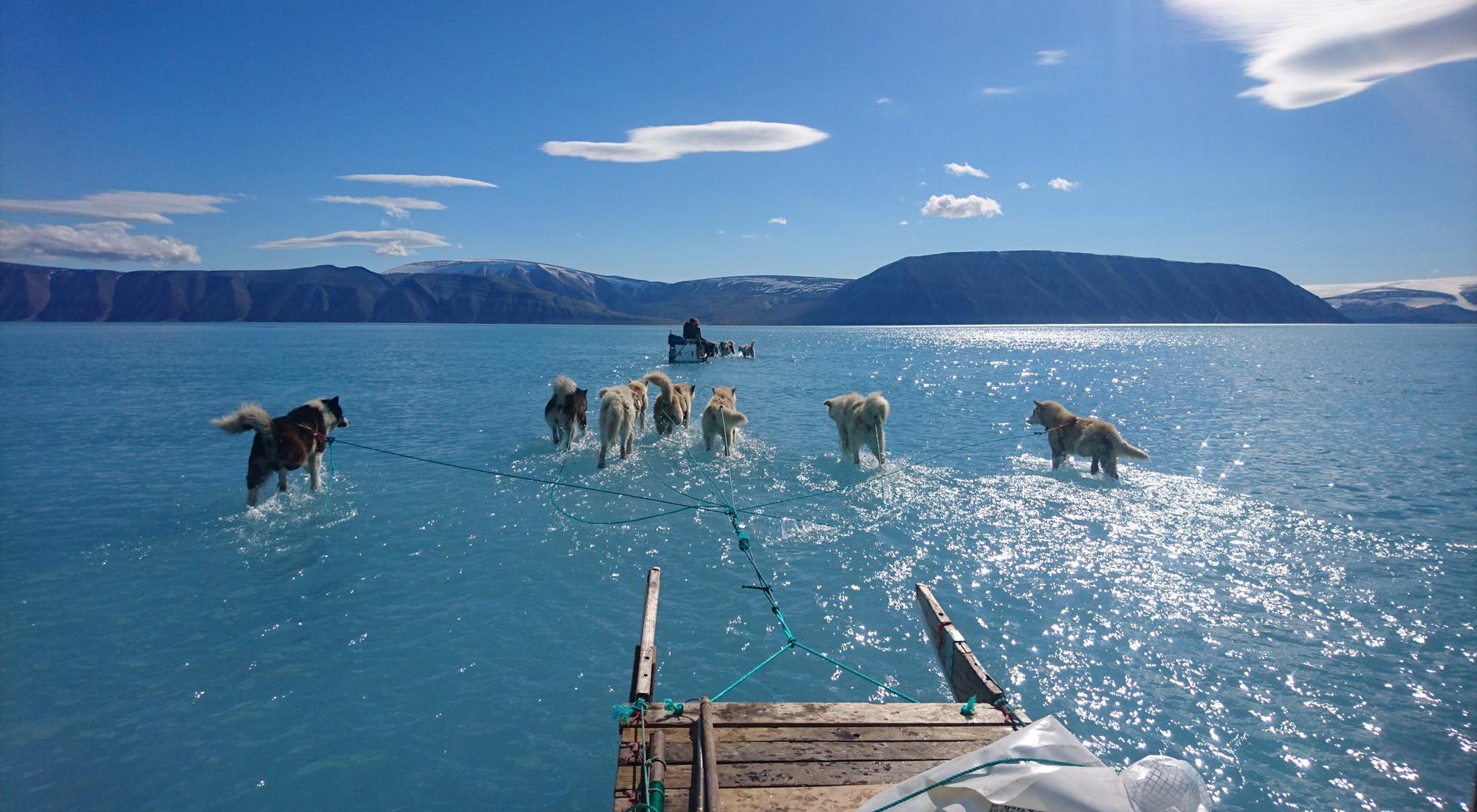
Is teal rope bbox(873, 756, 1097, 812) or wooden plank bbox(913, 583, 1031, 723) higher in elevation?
teal rope bbox(873, 756, 1097, 812)

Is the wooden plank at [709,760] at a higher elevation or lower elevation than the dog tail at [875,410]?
lower

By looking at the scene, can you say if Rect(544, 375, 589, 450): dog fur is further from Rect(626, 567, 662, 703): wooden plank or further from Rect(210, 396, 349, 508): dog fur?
Rect(626, 567, 662, 703): wooden plank

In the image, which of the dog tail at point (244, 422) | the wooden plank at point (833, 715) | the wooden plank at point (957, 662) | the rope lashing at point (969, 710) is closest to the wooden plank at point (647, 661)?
the wooden plank at point (833, 715)

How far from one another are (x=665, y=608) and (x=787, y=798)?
4.13m

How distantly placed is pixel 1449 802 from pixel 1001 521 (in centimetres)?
656

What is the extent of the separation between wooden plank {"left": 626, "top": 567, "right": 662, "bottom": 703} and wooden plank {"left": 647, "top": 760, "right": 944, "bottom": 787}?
31.0 inches

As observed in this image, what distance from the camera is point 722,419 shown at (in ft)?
53.0

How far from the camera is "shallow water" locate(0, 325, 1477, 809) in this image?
5.53 meters

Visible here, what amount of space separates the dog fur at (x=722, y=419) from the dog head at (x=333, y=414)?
8.06m

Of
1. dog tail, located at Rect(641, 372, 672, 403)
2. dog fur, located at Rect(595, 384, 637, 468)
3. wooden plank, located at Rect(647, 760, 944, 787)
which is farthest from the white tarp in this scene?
dog tail, located at Rect(641, 372, 672, 403)

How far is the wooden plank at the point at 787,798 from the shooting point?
4035 millimetres

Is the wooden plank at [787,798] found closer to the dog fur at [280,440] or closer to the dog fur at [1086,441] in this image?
the dog fur at [280,440]

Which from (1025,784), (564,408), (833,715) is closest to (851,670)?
(833,715)

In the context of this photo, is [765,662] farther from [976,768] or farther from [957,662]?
[976,768]
